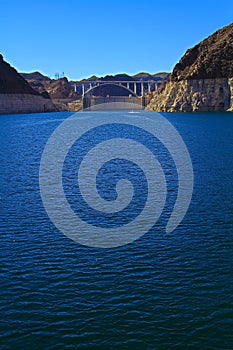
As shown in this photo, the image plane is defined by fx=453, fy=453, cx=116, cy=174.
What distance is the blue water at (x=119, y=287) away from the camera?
1467 cm

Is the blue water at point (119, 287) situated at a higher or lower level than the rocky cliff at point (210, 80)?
lower

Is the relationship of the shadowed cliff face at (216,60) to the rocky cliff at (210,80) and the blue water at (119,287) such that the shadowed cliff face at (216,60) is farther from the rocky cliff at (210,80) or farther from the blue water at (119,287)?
the blue water at (119,287)

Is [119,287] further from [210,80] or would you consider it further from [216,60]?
[216,60]

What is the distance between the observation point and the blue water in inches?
578

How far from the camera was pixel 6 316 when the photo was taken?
16.1 meters

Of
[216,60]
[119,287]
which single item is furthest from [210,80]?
[119,287]

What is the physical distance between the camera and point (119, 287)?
18062mm

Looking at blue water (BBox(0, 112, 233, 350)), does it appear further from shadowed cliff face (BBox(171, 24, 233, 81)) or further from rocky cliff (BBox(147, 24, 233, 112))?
shadowed cliff face (BBox(171, 24, 233, 81))

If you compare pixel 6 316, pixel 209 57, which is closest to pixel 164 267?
pixel 6 316

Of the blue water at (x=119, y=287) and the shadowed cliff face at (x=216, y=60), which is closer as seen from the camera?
the blue water at (x=119, y=287)

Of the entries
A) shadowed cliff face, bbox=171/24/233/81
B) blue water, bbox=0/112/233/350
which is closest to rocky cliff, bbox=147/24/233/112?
shadowed cliff face, bbox=171/24/233/81

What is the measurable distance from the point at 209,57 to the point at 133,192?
157599 mm

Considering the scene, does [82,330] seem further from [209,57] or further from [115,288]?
[209,57]

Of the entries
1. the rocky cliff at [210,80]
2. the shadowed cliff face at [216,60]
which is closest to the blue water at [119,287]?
the rocky cliff at [210,80]
